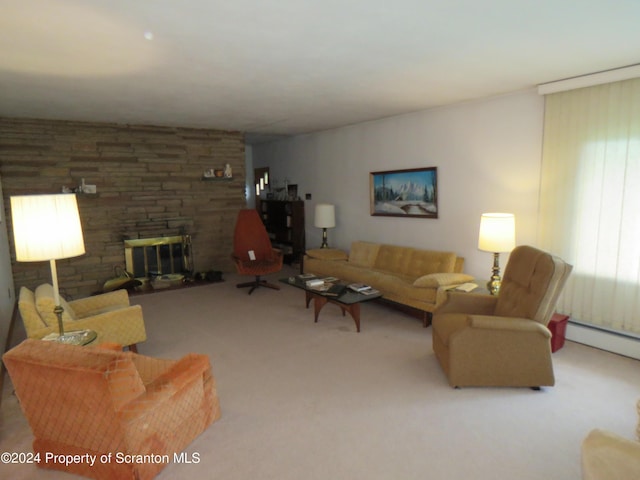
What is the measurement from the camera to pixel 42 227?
2.29 meters

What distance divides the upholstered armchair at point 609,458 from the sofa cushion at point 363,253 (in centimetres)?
432

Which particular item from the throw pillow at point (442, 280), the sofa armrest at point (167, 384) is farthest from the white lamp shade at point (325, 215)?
the sofa armrest at point (167, 384)

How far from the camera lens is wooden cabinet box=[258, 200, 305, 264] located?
7660 millimetres

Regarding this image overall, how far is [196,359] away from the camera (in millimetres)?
2336

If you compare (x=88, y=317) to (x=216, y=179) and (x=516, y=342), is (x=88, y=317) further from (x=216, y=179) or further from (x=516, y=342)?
(x=216, y=179)

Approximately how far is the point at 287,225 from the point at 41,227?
5.81 metres

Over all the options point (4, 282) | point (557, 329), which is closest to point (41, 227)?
point (4, 282)

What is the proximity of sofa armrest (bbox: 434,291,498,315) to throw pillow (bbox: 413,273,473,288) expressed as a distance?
0.70m

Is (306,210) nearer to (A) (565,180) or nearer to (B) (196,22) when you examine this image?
(A) (565,180)

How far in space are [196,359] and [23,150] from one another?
478 cm

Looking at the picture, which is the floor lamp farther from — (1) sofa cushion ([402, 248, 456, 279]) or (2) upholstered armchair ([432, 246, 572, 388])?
(1) sofa cushion ([402, 248, 456, 279])

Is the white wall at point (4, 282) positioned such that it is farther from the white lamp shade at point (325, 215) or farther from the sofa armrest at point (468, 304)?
the white lamp shade at point (325, 215)

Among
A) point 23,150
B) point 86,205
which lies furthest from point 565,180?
point 23,150

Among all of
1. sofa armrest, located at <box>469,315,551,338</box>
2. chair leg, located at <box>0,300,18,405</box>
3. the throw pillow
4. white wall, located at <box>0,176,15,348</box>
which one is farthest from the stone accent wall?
sofa armrest, located at <box>469,315,551,338</box>
